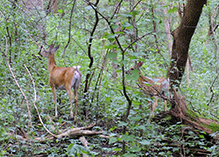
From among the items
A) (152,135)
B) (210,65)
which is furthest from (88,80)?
(210,65)

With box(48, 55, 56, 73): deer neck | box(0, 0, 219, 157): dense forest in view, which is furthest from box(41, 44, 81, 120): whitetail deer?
box(48, 55, 56, 73): deer neck

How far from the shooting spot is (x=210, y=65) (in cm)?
1100

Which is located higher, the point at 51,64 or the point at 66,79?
the point at 51,64

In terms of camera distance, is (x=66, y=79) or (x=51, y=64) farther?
(x=51, y=64)

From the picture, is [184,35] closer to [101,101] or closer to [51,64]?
[101,101]

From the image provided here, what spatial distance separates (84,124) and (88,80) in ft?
5.98

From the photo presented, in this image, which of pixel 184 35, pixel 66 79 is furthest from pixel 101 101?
pixel 184 35

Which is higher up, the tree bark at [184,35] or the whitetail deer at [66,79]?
the tree bark at [184,35]

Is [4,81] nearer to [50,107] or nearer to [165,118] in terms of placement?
[50,107]

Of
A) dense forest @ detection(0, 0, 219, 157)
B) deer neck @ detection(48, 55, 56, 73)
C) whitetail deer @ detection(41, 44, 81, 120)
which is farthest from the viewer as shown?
deer neck @ detection(48, 55, 56, 73)

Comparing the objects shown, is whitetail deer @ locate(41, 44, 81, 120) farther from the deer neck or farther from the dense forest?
the deer neck

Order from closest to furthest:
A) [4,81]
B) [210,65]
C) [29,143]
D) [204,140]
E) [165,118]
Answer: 1. [29,143]
2. [204,140]
3. [165,118]
4. [4,81]
5. [210,65]

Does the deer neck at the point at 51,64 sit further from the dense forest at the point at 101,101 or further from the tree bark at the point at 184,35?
the tree bark at the point at 184,35

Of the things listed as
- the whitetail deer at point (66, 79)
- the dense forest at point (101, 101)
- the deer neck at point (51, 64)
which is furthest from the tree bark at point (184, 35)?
the deer neck at point (51, 64)
